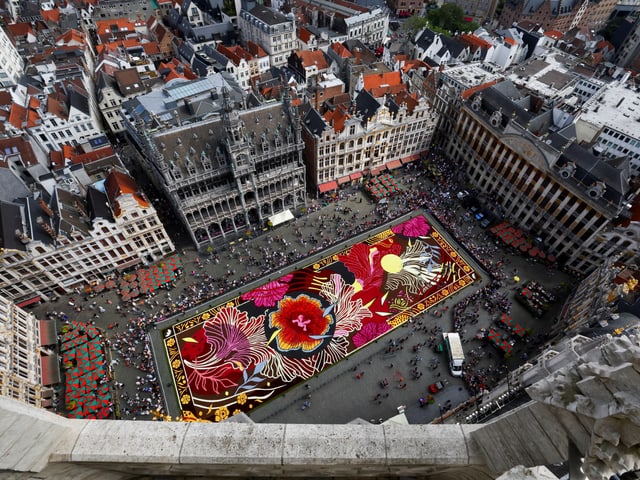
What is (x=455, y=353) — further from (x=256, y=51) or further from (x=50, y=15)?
(x=50, y=15)

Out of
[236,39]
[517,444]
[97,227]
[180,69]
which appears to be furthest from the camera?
[236,39]

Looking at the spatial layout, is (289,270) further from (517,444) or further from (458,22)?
(458,22)

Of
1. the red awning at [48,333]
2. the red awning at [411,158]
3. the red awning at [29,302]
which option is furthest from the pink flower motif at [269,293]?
the red awning at [411,158]

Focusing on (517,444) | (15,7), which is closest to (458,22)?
(517,444)

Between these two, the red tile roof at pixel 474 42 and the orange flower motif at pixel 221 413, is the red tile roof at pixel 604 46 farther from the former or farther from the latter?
the orange flower motif at pixel 221 413

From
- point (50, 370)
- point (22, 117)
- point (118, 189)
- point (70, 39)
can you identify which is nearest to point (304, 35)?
point (70, 39)

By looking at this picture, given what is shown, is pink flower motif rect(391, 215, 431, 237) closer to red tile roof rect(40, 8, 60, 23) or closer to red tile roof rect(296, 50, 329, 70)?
red tile roof rect(296, 50, 329, 70)

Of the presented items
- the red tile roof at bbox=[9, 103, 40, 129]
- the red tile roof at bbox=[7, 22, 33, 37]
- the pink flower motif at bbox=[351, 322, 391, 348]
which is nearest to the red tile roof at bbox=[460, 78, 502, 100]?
the pink flower motif at bbox=[351, 322, 391, 348]
